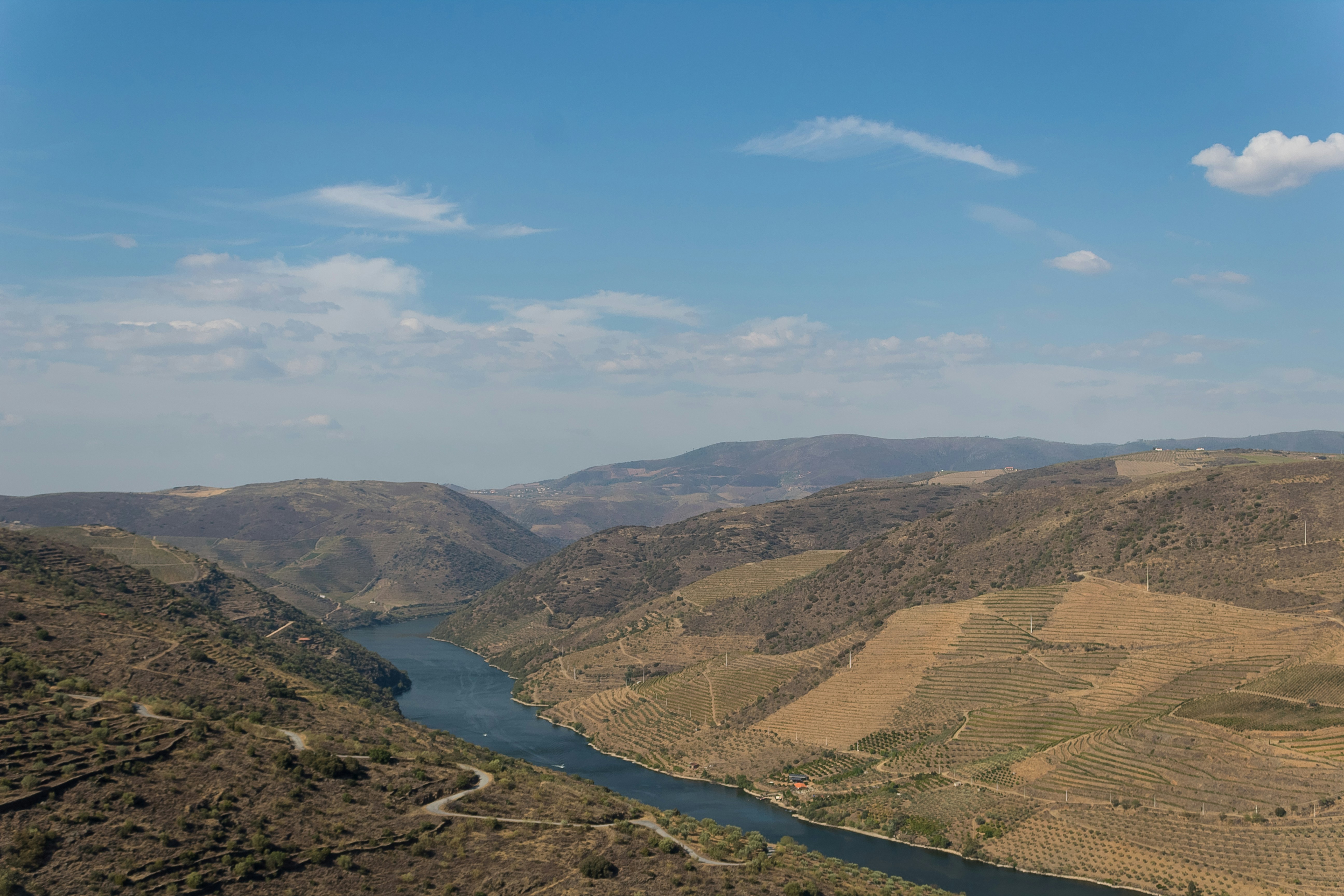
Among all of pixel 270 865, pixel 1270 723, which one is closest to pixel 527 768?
pixel 270 865

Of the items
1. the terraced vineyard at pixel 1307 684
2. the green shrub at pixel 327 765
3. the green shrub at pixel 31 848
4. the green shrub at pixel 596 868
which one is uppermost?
the green shrub at pixel 31 848

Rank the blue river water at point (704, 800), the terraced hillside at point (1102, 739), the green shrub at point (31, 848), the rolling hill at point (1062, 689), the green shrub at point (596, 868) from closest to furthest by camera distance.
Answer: the green shrub at point (31, 848) < the green shrub at point (596, 868) < the terraced hillside at point (1102, 739) < the blue river water at point (704, 800) < the rolling hill at point (1062, 689)

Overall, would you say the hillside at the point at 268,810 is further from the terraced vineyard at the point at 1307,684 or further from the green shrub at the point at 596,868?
the terraced vineyard at the point at 1307,684

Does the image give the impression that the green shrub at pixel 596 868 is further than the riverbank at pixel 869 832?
No

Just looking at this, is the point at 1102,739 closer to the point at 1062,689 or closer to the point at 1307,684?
the point at 1062,689

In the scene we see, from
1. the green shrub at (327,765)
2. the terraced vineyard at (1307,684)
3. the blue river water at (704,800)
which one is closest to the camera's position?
the green shrub at (327,765)

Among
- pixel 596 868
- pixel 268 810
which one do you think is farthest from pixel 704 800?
pixel 268 810

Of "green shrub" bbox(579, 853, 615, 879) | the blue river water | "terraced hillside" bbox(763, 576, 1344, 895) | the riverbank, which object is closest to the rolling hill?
"terraced hillside" bbox(763, 576, 1344, 895)

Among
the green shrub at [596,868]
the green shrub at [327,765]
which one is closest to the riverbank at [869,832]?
the green shrub at [596,868]
